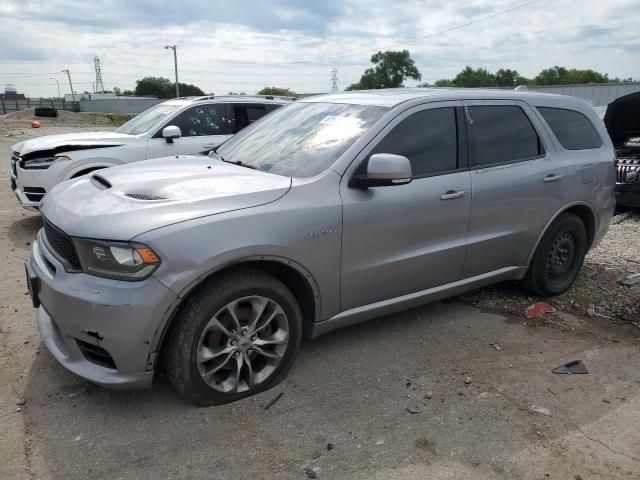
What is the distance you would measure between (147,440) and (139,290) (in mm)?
811

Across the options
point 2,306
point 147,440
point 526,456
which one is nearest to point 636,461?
point 526,456

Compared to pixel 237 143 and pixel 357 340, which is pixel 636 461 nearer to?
pixel 357 340

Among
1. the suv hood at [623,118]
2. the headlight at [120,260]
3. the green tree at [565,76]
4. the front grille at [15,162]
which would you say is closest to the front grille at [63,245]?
the headlight at [120,260]

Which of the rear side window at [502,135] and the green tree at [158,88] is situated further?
the green tree at [158,88]

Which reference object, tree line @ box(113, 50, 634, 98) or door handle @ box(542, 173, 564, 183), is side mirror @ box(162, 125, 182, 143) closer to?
door handle @ box(542, 173, 564, 183)

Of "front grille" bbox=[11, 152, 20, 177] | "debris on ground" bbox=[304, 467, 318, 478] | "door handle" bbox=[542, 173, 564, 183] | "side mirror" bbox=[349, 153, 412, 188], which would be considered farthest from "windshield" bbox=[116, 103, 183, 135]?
"debris on ground" bbox=[304, 467, 318, 478]

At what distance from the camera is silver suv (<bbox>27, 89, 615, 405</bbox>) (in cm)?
271

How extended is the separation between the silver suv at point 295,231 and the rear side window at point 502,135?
0.01 meters

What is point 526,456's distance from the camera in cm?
272

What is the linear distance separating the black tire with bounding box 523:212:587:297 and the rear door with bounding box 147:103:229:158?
476cm

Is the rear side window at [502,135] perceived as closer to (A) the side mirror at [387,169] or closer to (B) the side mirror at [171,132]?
(A) the side mirror at [387,169]

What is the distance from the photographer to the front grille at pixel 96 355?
9.06 ft

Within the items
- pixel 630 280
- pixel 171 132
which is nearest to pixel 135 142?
pixel 171 132

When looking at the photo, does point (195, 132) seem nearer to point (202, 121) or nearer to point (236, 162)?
point (202, 121)
